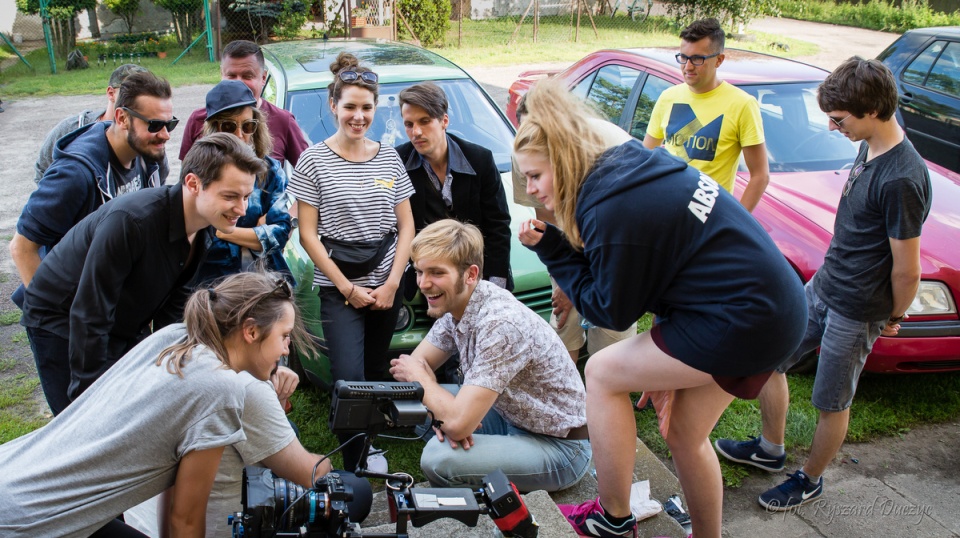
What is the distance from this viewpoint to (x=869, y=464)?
3.84m

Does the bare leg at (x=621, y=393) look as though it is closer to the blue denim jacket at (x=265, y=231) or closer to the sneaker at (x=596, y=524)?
the sneaker at (x=596, y=524)

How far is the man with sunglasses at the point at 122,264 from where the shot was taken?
2.61 metres

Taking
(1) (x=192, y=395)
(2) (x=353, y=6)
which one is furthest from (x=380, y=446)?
(2) (x=353, y=6)

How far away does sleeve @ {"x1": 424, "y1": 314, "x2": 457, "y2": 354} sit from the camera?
318 cm

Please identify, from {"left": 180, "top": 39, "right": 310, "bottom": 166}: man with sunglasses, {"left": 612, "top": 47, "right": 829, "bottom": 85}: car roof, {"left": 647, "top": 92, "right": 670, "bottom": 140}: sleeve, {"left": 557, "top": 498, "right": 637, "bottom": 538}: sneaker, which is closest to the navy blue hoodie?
{"left": 557, "top": 498, "right": 637, "bottom": 538}: sneaker

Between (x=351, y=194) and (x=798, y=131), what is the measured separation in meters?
3.20

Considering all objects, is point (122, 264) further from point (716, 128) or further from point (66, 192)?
point (716, 128)

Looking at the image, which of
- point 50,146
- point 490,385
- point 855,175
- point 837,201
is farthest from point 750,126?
point 50,146

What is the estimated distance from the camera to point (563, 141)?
88.8 inches

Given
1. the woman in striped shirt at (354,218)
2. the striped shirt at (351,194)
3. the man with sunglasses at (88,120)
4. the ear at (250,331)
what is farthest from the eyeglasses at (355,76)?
the ear at (250,331)

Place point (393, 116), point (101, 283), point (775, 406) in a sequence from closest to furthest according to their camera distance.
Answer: point (101, 283)
point (775, 406)
point (393, 116)

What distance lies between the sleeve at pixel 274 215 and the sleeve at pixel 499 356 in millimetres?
1160

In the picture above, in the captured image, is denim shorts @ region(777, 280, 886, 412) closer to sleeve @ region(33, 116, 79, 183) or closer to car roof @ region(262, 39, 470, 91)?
car roof @ region(262, 39, 470, 91)

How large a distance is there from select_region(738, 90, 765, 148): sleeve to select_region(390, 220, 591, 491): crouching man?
5.69ft
